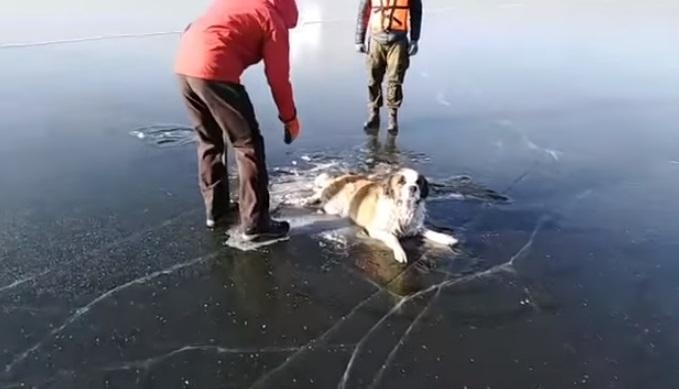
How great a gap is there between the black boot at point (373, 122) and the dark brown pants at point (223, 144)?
2984mm

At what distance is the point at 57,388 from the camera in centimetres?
311

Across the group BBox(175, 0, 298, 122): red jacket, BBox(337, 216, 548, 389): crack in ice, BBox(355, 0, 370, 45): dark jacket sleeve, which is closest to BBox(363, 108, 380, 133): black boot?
BBox(355, 0, 370, 45): dark jacket sleeve

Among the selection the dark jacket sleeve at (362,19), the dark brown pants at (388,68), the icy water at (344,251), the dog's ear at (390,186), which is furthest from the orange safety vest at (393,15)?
the dog's ear at (390,186)

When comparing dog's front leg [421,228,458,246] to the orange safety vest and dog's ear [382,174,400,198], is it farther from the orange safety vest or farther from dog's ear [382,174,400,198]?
the orange safety vest

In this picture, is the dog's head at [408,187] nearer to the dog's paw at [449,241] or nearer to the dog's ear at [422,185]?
the dog's ear at [422,185]

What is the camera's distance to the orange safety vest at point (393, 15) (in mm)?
7473

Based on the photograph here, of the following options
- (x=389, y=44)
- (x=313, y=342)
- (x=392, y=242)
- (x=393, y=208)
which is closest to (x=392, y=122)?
(x=389, y=44)

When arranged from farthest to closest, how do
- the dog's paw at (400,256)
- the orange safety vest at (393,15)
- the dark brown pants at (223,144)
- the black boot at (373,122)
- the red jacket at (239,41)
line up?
the black boot at (373,122) → the orange safety vest at (393,15) → the dog's paw at (400,256) → the dark brown pants at (223,144) → the red jacket at (239,41)

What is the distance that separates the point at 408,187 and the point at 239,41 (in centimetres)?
153

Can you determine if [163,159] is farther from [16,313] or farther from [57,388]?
[57,388]

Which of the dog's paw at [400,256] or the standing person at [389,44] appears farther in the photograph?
the standing person at [389,44]

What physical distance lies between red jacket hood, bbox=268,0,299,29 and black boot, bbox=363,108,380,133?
3.39 metres

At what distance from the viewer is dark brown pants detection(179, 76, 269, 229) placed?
4375 millimetres

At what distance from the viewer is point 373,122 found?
7809 mm
